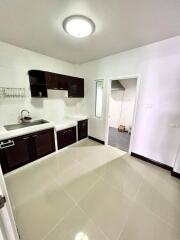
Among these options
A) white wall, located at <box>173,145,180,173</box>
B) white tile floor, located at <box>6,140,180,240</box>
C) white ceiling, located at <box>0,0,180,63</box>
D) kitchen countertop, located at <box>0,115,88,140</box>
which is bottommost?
white tile floor, located at <box>6,140,180,240</box>

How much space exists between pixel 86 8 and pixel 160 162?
10.2ft

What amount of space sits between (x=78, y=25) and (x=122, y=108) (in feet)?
12.6

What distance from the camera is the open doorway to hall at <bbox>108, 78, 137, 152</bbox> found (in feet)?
14.3

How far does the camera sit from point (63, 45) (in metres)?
2.35

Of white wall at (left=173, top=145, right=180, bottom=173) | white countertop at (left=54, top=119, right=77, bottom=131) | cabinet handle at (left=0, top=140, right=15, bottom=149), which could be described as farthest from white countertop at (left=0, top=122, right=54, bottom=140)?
white wall at (left=173, top=145, right=180, bottom=173)

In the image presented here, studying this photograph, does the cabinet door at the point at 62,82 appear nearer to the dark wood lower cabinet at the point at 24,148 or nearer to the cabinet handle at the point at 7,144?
the dark wood lower cabinet at the point at 24,148

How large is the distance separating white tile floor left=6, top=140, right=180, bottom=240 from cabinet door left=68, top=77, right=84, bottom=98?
2.02m

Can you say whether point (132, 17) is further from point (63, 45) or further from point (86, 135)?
point (86, 135)

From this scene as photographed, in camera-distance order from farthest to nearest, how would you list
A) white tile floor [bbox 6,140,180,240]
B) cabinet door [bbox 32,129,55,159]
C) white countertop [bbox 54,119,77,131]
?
1. white countertop [bbox 54,119,77,131]
2. cabinet door [bbox 32,129,55,159]
3. white tile floor [bbox 6,140,180,240]

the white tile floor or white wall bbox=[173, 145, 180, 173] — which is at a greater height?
white wall bbox=[173, 145, 180, 173]

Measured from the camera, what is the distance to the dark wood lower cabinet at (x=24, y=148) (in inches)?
79.3

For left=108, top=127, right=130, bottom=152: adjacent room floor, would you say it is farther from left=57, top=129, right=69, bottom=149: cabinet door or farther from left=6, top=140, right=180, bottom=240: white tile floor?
left=57, top=129, right=69, bottom=149: cabinet door

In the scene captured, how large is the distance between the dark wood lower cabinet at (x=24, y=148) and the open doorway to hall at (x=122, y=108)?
2277 mm

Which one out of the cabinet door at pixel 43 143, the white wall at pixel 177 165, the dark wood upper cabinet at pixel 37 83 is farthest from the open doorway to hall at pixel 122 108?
the dark wood upper cabinet at pixel 37 83
